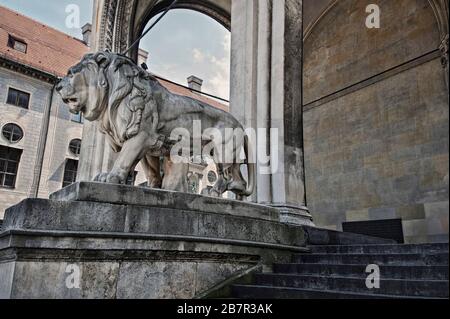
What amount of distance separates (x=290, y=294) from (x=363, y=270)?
719mm

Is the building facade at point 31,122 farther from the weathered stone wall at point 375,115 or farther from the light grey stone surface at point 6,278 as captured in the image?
the light grey stone surface at point 6,278

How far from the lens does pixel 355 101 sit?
13156 mm

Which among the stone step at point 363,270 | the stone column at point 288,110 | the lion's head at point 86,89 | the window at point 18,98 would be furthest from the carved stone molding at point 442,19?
the window at point 18,98

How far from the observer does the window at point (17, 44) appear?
22.4m

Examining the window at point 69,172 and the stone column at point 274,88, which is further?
the window at point 69,172

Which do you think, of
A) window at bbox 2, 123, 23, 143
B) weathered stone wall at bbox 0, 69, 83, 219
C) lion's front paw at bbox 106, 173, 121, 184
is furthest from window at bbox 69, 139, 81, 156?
lion's front paw at bbox 106, 173, 121, 184

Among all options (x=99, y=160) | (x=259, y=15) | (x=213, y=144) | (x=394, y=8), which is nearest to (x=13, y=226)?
(x=213, y=144)

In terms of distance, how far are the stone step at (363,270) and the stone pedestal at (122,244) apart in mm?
327

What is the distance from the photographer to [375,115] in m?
12.5

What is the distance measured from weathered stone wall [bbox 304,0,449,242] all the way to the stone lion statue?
7916 millimetres
